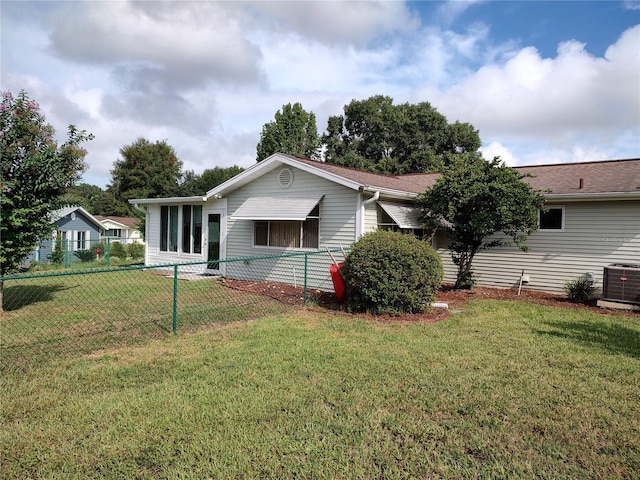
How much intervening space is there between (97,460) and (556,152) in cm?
3009

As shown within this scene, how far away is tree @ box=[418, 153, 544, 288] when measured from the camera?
371 inches

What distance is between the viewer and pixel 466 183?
32.0 ft

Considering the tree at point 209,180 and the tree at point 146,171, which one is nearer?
the tree at point 209,180

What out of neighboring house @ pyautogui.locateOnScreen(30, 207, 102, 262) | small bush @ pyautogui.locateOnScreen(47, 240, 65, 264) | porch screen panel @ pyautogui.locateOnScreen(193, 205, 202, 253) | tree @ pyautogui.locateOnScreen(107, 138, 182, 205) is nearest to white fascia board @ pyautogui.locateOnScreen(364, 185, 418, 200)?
porch screen panel @ pyautogui.locateOnScreen(193, 205, 202, 253)

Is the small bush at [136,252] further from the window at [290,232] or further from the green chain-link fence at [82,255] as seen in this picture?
the window at [290,232]

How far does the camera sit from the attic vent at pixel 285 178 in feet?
37.6

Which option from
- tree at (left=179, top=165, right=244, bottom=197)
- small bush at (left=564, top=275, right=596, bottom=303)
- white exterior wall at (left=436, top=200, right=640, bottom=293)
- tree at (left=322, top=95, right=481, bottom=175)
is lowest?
small bush at (left=564, top=275, right=596, bottom=303)

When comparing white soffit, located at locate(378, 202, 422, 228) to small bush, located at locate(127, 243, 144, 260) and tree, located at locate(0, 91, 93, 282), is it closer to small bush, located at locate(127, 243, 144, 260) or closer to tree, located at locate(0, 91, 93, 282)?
tree, located at locate(0, 91, 93, 282)

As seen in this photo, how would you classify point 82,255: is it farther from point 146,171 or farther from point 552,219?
point 146,171

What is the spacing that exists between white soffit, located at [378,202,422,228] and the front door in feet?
19.5

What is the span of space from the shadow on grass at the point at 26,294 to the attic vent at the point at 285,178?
6546mm

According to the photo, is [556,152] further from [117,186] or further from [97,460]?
[117,186]

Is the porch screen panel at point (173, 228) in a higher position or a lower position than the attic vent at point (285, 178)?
lower

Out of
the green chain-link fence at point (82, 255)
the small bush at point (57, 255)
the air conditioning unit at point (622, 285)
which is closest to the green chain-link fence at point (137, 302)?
the air conditioning unit at point (622, 285)
